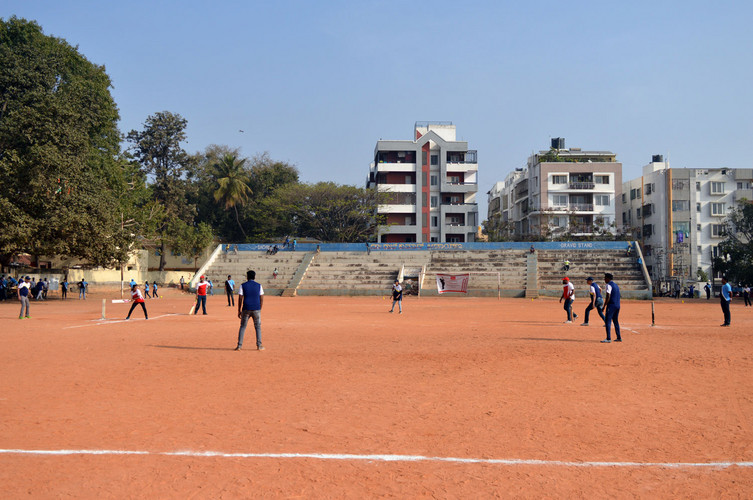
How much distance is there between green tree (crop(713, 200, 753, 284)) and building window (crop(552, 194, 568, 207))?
16.9m

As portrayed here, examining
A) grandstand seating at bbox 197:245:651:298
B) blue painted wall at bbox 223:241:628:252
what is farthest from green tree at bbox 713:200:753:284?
grandstand seating at bbox 197:245:651:298

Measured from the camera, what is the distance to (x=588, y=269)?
48.5 metres

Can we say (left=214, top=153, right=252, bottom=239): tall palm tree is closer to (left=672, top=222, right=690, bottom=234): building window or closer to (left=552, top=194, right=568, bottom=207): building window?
(left=552, top=194, right=568, bottom=207): building window

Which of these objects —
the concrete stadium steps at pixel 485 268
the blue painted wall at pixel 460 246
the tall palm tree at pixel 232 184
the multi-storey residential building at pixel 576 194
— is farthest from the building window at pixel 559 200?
the tall palm tree at pixel 232 184

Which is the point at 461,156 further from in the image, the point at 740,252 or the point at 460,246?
the point at 740,252

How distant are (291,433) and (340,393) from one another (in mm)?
2212

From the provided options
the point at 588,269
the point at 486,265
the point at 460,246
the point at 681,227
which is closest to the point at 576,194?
the point at 681,227

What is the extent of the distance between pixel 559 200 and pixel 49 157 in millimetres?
54300

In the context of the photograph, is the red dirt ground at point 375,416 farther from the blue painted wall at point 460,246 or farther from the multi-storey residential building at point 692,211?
the multi-storey residential building at point 692,211

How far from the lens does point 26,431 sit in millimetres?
6656

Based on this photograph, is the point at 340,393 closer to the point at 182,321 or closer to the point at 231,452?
the point at 231,452

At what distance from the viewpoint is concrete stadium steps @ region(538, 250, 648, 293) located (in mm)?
45688

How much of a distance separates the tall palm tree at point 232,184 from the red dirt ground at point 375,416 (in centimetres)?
5346

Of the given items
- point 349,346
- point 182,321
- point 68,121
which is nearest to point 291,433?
point 349,346
